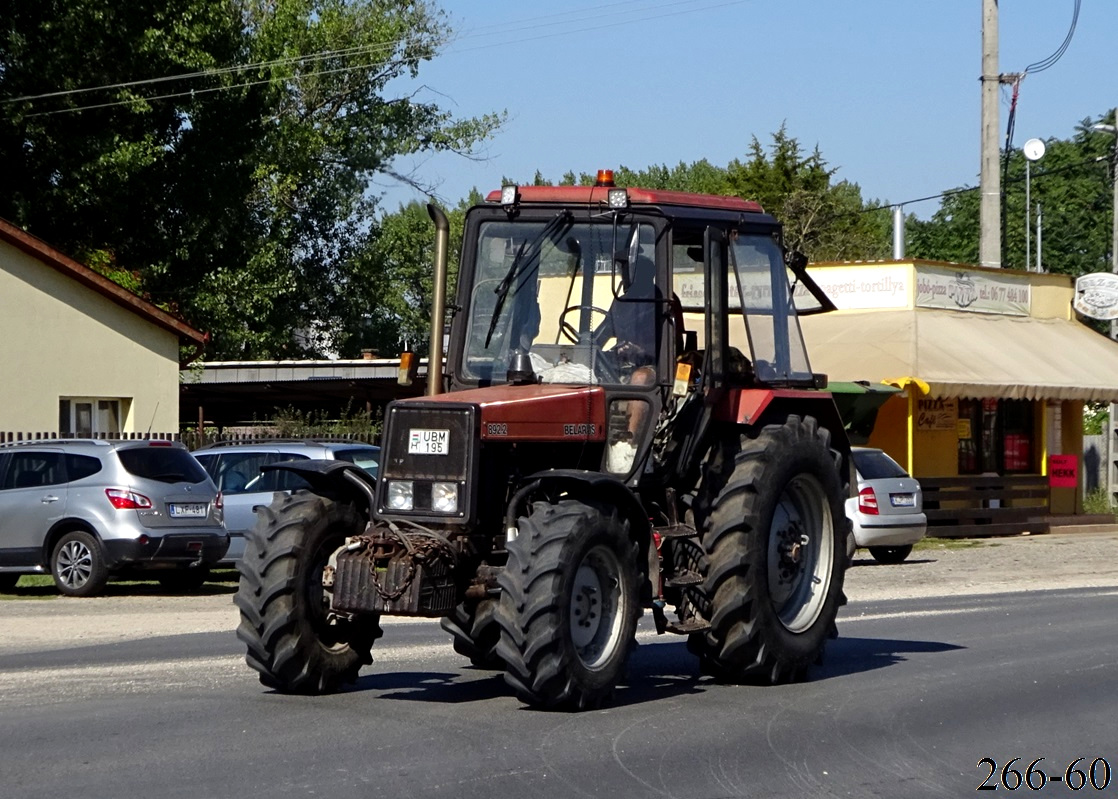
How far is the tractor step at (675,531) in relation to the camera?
9797 mm

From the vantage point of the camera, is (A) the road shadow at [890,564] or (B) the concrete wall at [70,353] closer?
(A) the road shadow at [890,564]

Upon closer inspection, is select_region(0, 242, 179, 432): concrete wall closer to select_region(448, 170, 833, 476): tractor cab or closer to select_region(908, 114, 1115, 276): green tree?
select_region(448, 170, 833, 476): tractor cab

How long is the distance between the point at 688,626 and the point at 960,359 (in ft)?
67.7

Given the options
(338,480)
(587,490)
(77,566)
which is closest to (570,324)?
(587,490)

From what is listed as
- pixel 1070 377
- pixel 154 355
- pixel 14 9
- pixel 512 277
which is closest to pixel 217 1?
pixel 14 9

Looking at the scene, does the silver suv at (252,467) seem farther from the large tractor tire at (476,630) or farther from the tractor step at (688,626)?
the tractor step at (688,626)

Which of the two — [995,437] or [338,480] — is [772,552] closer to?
[338,480]

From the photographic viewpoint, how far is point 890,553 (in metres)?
24.2

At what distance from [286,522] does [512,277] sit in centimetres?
210

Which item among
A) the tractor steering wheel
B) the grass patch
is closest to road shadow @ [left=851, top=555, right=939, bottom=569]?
the grass patch

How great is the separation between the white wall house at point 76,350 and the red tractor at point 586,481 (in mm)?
18875

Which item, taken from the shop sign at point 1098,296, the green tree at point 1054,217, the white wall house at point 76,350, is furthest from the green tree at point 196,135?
the green tree at point 1054,217

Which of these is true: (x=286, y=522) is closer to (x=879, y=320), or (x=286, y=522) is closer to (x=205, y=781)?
(x=205, y=781)

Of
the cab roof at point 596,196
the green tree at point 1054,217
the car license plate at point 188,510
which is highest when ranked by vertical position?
the green tree at point 1054,217
